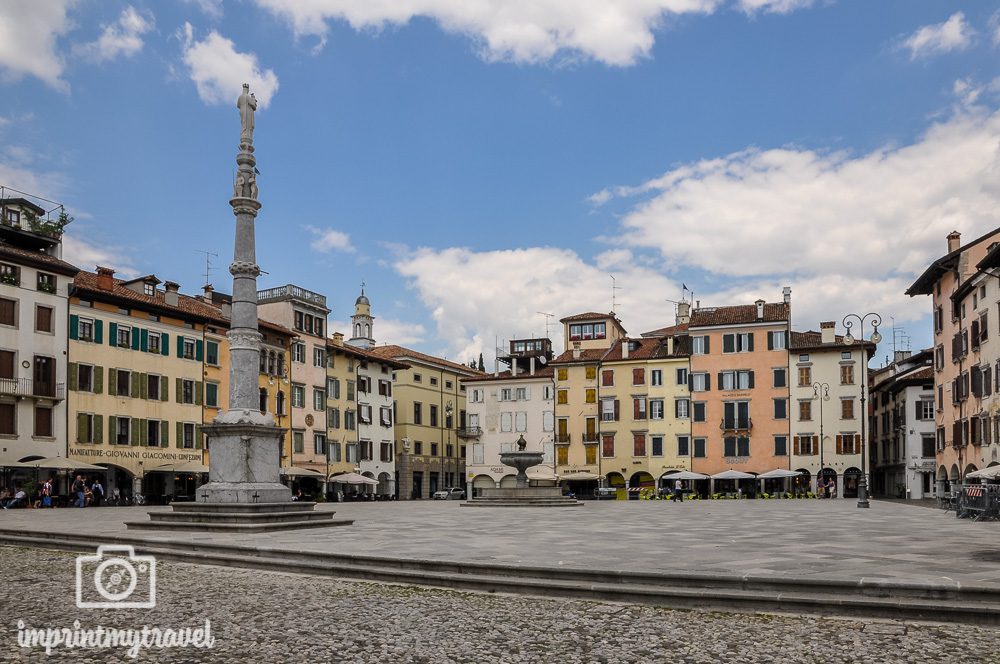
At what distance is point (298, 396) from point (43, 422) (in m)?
20.6

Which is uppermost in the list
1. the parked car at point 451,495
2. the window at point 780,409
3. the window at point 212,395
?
the window at point 212,395

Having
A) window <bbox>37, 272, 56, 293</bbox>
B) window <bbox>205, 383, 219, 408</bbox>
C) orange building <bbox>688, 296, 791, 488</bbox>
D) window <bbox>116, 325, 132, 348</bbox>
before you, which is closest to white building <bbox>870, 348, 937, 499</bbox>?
orange building <bbox>688, 296, 791, 488</bbox>

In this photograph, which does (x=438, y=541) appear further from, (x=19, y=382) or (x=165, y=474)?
(x=165, y=474)

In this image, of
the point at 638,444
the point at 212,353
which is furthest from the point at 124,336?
the point at 638,444

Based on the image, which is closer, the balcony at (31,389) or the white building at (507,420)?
the balcony at (31,389)

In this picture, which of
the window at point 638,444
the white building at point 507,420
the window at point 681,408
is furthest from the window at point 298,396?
the window at point 681,408

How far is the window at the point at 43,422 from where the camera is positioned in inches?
1791

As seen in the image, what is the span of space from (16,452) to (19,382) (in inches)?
127

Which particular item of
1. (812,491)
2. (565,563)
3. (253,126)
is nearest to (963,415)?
(812,491)

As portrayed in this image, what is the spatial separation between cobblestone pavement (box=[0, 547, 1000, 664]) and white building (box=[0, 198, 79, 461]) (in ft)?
116

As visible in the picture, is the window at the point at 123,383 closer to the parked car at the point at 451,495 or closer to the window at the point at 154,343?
the window at the point at 154,343

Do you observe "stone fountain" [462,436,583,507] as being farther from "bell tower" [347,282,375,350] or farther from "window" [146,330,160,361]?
"bell tower" [347,282,375,350]

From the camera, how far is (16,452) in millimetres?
44219

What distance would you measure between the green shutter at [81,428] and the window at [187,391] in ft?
24.0
